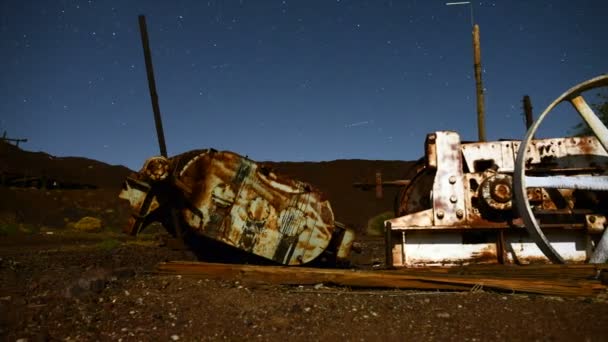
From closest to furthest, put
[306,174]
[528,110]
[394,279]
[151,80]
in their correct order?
[394,279]
[151,80]
[528,110]
[306,174]

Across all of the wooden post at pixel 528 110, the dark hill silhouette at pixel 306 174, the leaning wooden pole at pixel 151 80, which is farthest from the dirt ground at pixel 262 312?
the wooden post at pixel 528 110

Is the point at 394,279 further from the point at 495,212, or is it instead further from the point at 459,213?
the point at 495,212

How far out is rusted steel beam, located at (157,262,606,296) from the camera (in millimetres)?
3536

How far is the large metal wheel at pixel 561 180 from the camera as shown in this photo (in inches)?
158

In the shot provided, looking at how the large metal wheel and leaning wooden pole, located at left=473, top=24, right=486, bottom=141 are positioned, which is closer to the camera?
the large metal wheel

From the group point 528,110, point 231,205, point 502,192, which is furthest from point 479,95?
point 528,110

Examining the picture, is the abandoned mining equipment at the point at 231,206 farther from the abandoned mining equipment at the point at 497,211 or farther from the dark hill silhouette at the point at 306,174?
the dark hill silhouette at the point at 306,174

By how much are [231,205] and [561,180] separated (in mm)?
3474

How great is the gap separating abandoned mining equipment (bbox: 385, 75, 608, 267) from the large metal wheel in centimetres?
33

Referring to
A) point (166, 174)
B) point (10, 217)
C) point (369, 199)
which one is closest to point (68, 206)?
point (10, 217)

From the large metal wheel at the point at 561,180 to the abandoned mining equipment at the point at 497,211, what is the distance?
1.09 ft

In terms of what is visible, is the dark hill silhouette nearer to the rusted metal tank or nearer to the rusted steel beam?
the rusted metal tank

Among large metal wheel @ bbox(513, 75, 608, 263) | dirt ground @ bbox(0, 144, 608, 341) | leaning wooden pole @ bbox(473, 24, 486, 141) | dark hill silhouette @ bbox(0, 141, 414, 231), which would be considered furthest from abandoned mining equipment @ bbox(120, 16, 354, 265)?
dark hill silhouette @ bbox(0, 141, 414, 231)

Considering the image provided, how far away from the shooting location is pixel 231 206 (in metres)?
4.68
